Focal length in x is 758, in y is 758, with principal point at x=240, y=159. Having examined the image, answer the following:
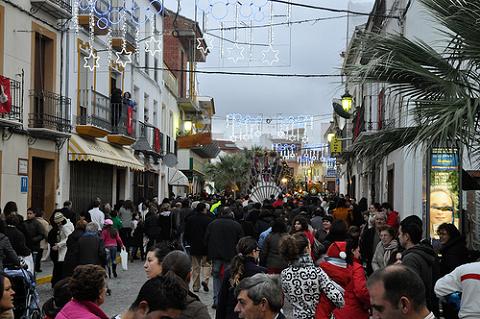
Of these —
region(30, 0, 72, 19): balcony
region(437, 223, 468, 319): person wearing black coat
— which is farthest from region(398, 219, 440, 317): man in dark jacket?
region(30, 0, 72, 19): balcony

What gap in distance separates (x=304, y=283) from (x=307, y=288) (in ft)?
0.19

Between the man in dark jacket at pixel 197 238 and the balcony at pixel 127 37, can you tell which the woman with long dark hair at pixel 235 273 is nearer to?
the man in dark jacket at pixel 197 238

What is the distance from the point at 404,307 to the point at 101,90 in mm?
23507

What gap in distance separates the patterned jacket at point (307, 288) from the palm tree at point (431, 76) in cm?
190

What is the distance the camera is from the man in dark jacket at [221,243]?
1254 cm

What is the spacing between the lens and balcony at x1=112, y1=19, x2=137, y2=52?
1013 inches

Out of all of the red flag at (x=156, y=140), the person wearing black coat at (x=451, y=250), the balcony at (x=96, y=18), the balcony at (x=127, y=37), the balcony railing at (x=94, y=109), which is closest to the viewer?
the person wearing black coat at (x=451, y=250)

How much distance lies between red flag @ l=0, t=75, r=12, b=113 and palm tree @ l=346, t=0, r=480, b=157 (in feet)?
34.2

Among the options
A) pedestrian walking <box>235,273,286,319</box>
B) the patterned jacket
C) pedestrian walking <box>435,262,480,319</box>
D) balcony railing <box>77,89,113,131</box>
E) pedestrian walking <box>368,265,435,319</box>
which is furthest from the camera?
balcony railing <box>77,89,113,131</box>

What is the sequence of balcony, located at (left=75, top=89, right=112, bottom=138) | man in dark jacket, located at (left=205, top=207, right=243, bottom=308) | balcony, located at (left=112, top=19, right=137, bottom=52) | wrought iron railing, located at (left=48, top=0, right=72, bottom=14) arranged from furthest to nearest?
balcony, located at (left=112, top=19, right=137, bottom=52)
balcony, located at (left=75, top=89, right=112, bottom=138)
wrought iron railing, located at (left=48, top=0, right=72, bottom=14)
man in dark jacket, located at (left=205, top=207, right=243, bottom=308)

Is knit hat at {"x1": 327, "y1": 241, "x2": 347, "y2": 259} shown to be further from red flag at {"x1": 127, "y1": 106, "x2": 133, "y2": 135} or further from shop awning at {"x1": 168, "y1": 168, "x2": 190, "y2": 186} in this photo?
shop awning at {"x1": 168, "y1": 168, "x2": 190, "y2": 186}

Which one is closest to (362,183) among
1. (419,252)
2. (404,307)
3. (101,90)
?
(101,90)

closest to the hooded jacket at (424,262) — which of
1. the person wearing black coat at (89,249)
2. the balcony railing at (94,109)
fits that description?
the person wearing black coat at (89,249)

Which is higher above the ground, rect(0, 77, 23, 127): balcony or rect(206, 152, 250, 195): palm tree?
rect(0, 77, 23, 127): balcony
